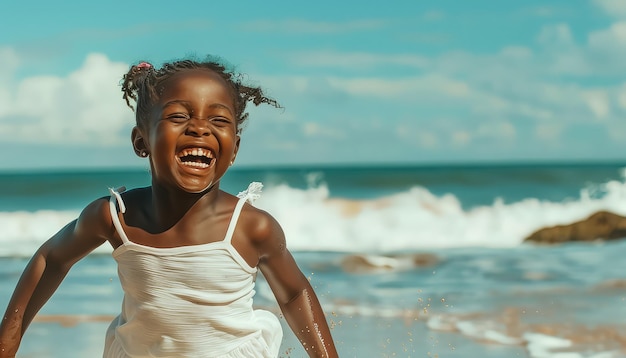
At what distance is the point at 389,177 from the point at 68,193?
8103 millimetres

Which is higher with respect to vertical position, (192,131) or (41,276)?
(192,131)

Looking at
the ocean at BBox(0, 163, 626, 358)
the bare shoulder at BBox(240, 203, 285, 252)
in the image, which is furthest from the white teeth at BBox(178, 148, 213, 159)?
the ocean at BBox(0, 163, 626, 358)

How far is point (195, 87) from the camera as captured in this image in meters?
2.47

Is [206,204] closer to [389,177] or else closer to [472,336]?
[472,336]

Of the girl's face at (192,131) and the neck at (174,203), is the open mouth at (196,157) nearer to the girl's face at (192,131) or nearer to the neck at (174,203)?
the girl's face at (192,131)

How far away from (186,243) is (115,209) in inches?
10.3

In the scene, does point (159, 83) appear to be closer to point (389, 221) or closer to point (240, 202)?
point (240, 202)

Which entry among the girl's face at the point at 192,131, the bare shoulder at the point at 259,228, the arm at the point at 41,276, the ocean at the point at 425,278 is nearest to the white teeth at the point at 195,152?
the girl's face at the point at 192,131

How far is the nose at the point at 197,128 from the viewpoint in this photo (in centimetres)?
240

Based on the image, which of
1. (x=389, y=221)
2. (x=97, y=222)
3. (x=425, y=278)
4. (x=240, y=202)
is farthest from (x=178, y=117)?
(x=389, y=221)

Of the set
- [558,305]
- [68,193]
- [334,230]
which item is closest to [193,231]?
[558,305]

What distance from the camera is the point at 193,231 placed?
8.31 ft

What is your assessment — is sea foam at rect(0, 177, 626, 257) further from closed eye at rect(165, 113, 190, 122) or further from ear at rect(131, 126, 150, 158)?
closed eye at rect(165, 113, 190, 122)

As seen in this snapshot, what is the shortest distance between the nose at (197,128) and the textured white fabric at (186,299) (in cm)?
29
